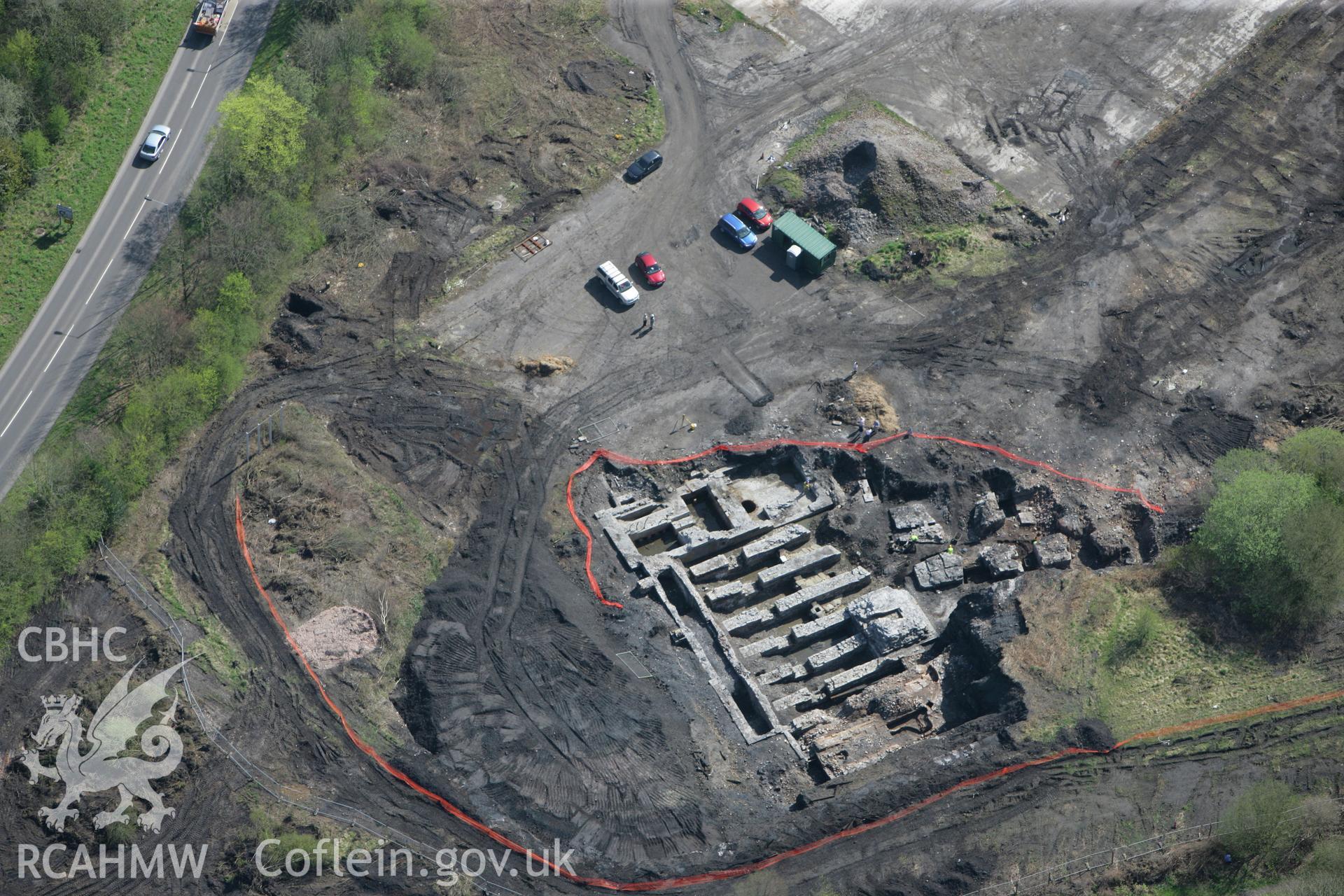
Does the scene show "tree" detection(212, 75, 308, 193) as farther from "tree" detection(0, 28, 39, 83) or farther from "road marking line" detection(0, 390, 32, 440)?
"road marking line" detection(0, 390, 32, 440)

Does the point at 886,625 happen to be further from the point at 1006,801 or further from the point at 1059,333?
the point at 1059,333

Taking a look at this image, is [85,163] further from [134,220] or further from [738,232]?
[738,232]

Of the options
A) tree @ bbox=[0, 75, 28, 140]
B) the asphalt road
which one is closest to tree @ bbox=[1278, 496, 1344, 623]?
the asphalt road

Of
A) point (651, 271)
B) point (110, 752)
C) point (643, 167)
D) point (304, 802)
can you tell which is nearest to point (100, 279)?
A: point (110, 752)

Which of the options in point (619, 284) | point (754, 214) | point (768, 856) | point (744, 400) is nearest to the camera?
point (768, 856)

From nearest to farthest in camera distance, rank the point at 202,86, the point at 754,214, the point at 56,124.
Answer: the point at 754,214 → the point at 56,124 → the point at 202,86
